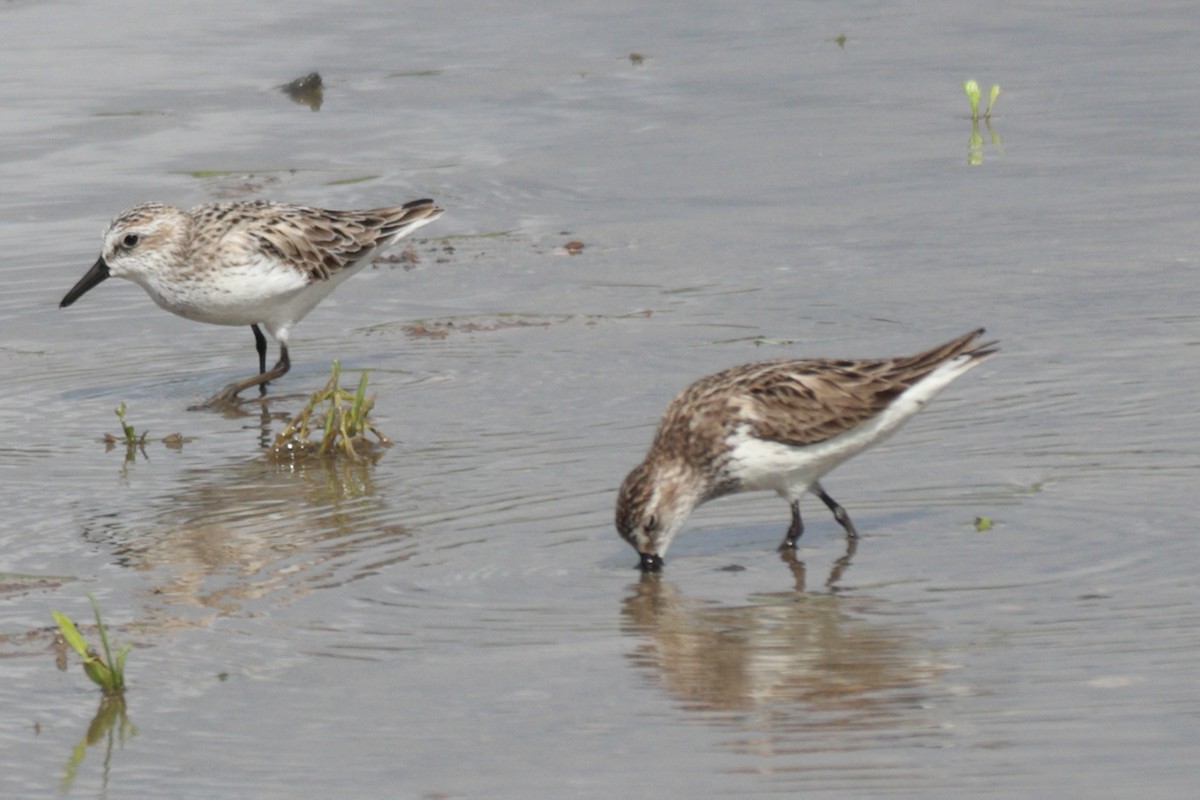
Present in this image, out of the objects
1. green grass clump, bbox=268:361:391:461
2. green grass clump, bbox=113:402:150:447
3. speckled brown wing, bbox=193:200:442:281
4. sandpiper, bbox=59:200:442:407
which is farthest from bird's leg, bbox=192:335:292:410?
green grass clump, bbox=268:361:391:461

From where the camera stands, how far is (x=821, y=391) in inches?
342

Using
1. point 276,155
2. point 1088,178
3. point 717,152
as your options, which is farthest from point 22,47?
point 1088,178

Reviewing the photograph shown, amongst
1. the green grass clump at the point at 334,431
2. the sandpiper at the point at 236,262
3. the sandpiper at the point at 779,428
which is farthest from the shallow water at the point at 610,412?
the sandpiper at the point at 236,262

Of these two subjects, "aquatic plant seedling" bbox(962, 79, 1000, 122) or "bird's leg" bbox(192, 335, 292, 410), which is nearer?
"bird's leg" bbox(192, 335, 292, 410)

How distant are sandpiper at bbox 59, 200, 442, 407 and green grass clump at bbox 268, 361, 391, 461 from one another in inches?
→ 63.8

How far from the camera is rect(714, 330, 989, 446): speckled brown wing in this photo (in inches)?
337

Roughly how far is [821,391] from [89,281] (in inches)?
227

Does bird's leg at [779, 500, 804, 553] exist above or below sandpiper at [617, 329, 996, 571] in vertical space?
below

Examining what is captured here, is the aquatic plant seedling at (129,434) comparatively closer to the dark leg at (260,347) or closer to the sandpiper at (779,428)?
the dark leg at (260,347)

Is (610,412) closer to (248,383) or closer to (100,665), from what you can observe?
(248,383)

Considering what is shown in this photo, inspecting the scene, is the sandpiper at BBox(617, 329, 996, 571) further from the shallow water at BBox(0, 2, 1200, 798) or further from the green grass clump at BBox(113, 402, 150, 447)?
the green grass clump at BBox(113, 402, 150, 447)

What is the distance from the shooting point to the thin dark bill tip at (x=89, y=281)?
41.7ft

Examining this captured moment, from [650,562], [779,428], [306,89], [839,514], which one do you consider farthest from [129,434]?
[306,89]

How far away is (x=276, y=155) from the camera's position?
1716cm
